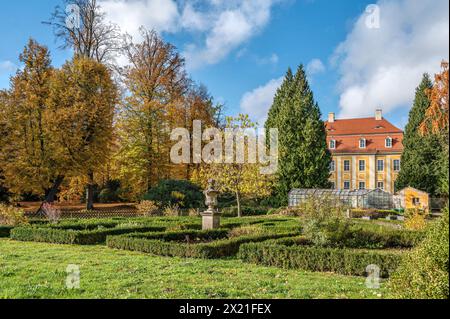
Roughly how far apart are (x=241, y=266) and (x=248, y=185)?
17103 millimetres

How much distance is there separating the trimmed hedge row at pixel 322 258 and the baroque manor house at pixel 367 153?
38036 mm

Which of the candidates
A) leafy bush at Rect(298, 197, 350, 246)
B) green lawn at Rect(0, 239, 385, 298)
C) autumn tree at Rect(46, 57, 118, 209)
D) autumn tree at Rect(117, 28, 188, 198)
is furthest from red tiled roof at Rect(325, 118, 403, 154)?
green lawn at Rect(0, 239, 385, 298)

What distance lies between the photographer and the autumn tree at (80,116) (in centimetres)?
2319

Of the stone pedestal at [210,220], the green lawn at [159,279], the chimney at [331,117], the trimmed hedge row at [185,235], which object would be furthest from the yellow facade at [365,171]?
the green lawn at [159,279]

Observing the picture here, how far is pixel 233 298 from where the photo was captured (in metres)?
5.84

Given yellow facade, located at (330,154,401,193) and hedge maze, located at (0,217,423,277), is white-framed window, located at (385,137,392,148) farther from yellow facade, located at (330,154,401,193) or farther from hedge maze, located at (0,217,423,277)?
hedge maze, located at (0,217,423,277)

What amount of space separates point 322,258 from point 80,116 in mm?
18331

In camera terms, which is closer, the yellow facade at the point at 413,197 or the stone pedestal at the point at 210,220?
the stone pedestal at the point at 210,220

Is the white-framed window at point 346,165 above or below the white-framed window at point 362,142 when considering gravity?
below

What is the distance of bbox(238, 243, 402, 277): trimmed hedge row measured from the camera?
344 inches

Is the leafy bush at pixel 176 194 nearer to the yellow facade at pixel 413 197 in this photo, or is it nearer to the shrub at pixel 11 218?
the shrub at pixel 11 218

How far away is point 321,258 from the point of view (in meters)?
9.22

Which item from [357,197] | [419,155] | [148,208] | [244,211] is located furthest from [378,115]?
[148,208]

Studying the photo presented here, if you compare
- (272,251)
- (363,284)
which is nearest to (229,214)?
(272,251)
